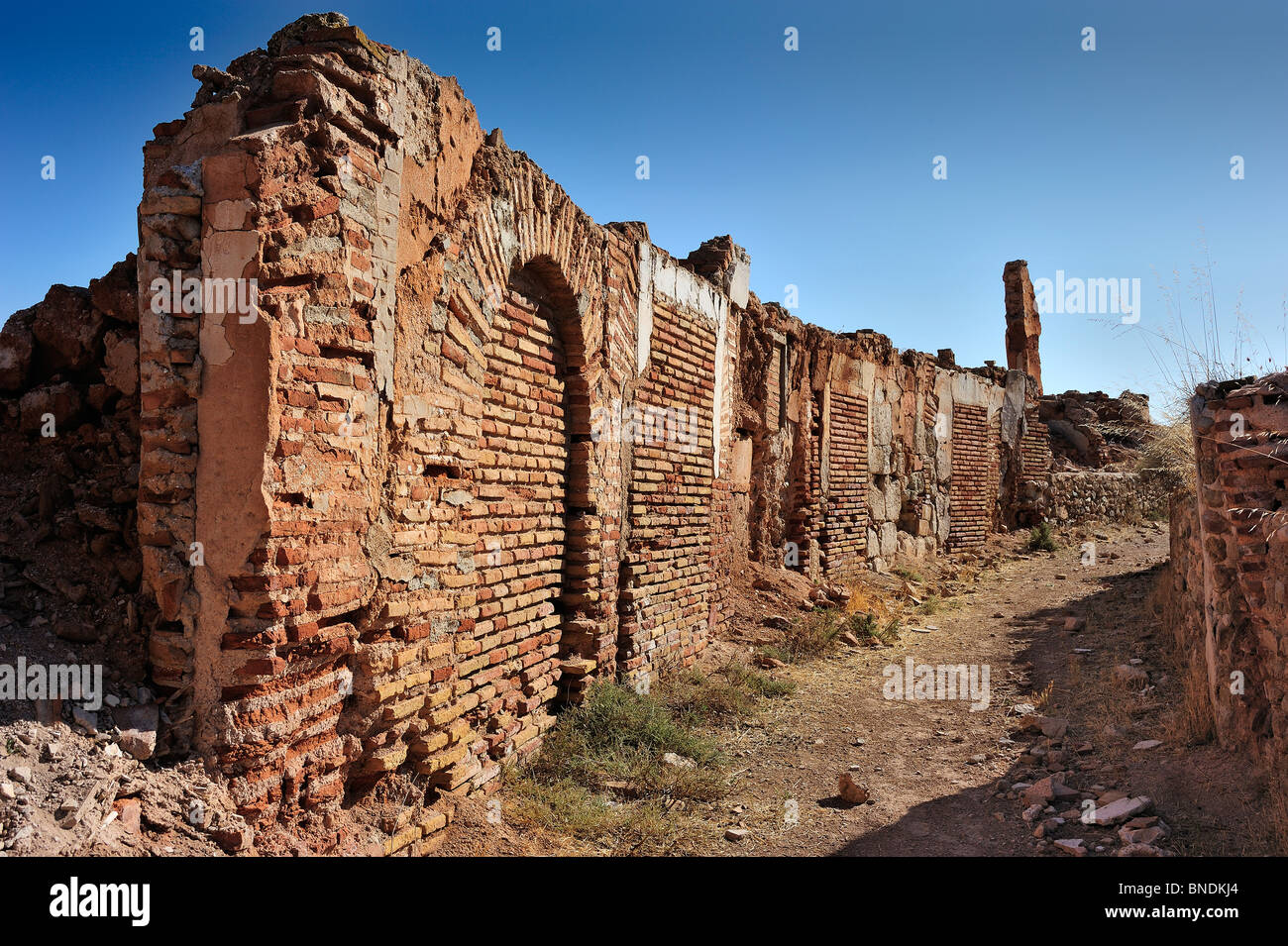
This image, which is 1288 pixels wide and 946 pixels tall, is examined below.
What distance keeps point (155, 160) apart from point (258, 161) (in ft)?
1.83

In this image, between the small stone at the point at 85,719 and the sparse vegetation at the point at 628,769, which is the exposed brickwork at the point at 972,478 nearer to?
the sparse vegetation at the point at 628,769

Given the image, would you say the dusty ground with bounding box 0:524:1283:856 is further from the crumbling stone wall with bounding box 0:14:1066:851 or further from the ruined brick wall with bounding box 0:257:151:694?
the crumbling stone wall with bounding box 0:14:1066:851

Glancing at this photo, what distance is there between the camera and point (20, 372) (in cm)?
297

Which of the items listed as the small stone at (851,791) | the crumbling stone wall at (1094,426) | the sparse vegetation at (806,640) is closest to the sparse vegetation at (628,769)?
the small stone at (851,791)

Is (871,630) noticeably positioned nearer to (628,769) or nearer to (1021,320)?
(628,769)

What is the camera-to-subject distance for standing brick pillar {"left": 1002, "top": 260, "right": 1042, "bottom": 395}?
2184 centimetres

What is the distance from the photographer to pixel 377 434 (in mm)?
3080

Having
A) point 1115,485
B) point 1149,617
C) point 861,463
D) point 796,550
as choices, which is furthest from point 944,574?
point 1115,485

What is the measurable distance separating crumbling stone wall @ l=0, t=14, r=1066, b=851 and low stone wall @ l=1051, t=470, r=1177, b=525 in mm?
12359

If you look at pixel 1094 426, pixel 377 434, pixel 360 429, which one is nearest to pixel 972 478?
pixel 1094 426

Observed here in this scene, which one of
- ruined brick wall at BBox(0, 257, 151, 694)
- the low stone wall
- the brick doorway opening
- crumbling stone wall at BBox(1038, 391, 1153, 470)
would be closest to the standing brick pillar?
crumbling stone wall at BBox(1038, 391, 1153, 470)

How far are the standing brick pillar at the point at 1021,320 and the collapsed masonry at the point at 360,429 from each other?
19646 millimetres

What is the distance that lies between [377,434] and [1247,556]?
4028mm

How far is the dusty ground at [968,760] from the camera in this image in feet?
11.2
